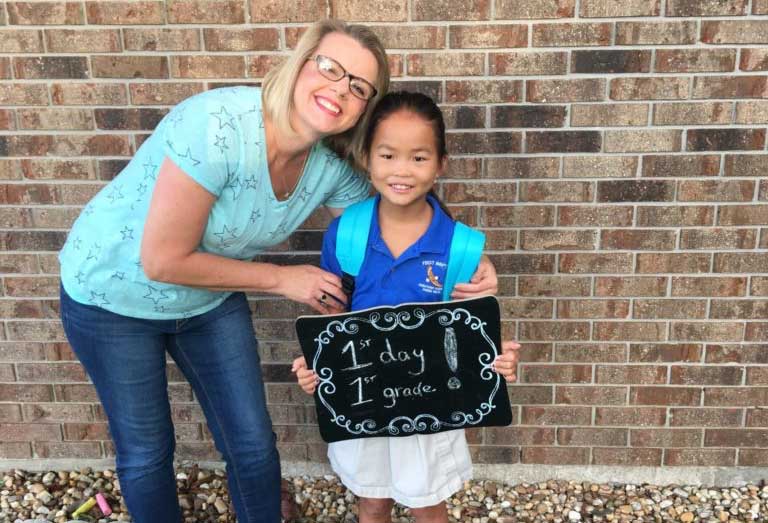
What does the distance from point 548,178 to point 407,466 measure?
1.26 m

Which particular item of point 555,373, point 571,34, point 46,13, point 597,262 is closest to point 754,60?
point 571,34

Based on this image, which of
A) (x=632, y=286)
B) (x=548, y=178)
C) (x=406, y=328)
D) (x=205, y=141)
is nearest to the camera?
(x=205, y=141)

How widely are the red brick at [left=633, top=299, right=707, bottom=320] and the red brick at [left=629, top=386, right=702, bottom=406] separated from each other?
0.34 metres

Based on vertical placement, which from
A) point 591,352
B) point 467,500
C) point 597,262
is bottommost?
point 467,500

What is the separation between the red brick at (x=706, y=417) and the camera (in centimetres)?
315

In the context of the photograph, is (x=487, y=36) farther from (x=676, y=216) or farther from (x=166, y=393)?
(x=166, y=393)

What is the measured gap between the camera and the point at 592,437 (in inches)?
127

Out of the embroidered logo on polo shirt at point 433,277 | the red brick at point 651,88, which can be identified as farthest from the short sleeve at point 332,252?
the red brick at point 651,88

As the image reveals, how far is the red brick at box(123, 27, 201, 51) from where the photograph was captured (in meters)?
2.75

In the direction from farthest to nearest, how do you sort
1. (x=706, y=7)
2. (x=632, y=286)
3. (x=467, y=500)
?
1. (x=467, y=500)
2. (x=632, y=286)
3. (x=706, y=7)

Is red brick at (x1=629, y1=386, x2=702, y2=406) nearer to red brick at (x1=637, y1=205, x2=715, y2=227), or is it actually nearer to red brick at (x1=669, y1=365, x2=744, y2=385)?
red brick at (x1=669, y1=365, x2=744, y2=385)

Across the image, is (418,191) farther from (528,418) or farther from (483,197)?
(528,418)

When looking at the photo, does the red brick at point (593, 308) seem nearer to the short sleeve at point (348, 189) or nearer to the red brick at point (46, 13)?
the short sleeve at point (348, 189)

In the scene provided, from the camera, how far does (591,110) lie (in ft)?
9.13
